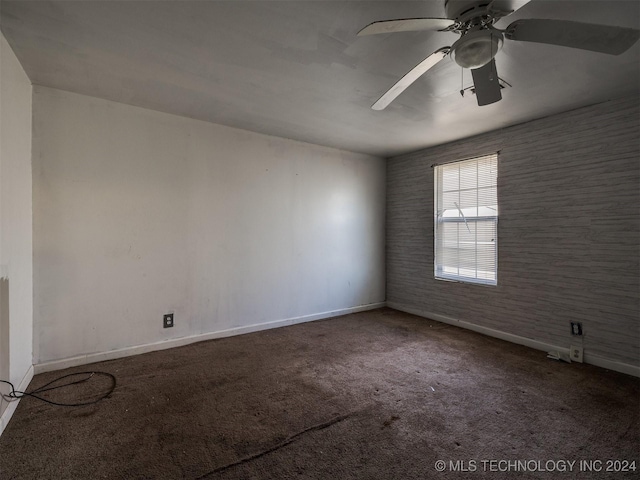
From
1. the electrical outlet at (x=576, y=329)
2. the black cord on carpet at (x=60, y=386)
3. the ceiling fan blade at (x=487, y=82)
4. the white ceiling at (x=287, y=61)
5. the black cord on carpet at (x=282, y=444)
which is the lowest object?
the black cord on carpet at (x=282, y=444)

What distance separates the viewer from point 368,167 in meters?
4.50

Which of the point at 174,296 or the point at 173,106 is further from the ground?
the point at 173,106

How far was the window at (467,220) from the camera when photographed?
3434 mm

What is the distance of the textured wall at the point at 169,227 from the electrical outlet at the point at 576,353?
2493 mm

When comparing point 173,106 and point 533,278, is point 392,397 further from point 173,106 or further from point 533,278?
point 173,106

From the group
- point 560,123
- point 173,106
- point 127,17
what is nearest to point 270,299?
point 173,106

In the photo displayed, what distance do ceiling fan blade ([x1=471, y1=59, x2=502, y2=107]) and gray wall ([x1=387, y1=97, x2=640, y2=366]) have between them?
5.48ft

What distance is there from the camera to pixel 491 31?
4.51ft

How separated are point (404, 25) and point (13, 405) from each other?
3.10m

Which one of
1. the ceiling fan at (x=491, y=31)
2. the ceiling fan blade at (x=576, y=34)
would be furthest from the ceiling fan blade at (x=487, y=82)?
the ceiling fan blade at (x=576, y=34)

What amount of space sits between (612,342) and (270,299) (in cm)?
325

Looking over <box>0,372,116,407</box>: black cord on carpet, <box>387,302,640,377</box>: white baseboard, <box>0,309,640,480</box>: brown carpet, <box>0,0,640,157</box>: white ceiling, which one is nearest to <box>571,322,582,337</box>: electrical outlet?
<box>387,302,640,377</box>: white baseboard

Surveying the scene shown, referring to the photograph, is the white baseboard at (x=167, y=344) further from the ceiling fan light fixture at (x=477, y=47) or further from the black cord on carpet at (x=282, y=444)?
the ceiling fan light fixture at (x=477, y=47)

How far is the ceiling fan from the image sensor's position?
1.28 metres
